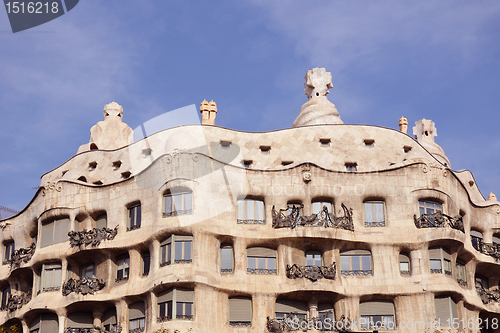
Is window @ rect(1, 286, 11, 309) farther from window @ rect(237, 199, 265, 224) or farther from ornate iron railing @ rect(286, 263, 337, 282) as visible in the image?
ornate iron railing @ rect(286, 263, 337, 282)

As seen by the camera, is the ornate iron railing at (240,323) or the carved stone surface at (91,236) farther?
the carved stone surface at (91,236)

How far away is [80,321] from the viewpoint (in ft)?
175

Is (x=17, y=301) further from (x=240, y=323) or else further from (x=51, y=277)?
(x=240, y=323)

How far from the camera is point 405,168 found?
2165 inches

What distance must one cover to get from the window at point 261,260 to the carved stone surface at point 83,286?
30.1 feet

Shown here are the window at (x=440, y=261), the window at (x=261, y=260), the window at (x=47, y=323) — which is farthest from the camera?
the window at (x=47, y=323)

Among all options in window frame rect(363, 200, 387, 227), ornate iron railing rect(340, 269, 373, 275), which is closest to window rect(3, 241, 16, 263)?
ornate iron railing rect(340, 269, 373, 275)

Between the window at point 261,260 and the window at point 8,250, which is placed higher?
the window at point 8,250

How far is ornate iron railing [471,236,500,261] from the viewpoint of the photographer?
57438 millimetres

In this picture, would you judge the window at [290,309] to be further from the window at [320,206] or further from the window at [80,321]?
the window at [80,321]

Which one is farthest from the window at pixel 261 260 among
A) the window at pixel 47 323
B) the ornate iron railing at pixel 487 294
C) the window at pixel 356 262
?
the ornate iron railing at pixel 487 294

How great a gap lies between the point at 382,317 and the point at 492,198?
58.7ft

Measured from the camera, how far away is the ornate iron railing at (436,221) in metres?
53.2

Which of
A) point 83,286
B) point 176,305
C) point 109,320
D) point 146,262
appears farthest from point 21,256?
point 176,305
